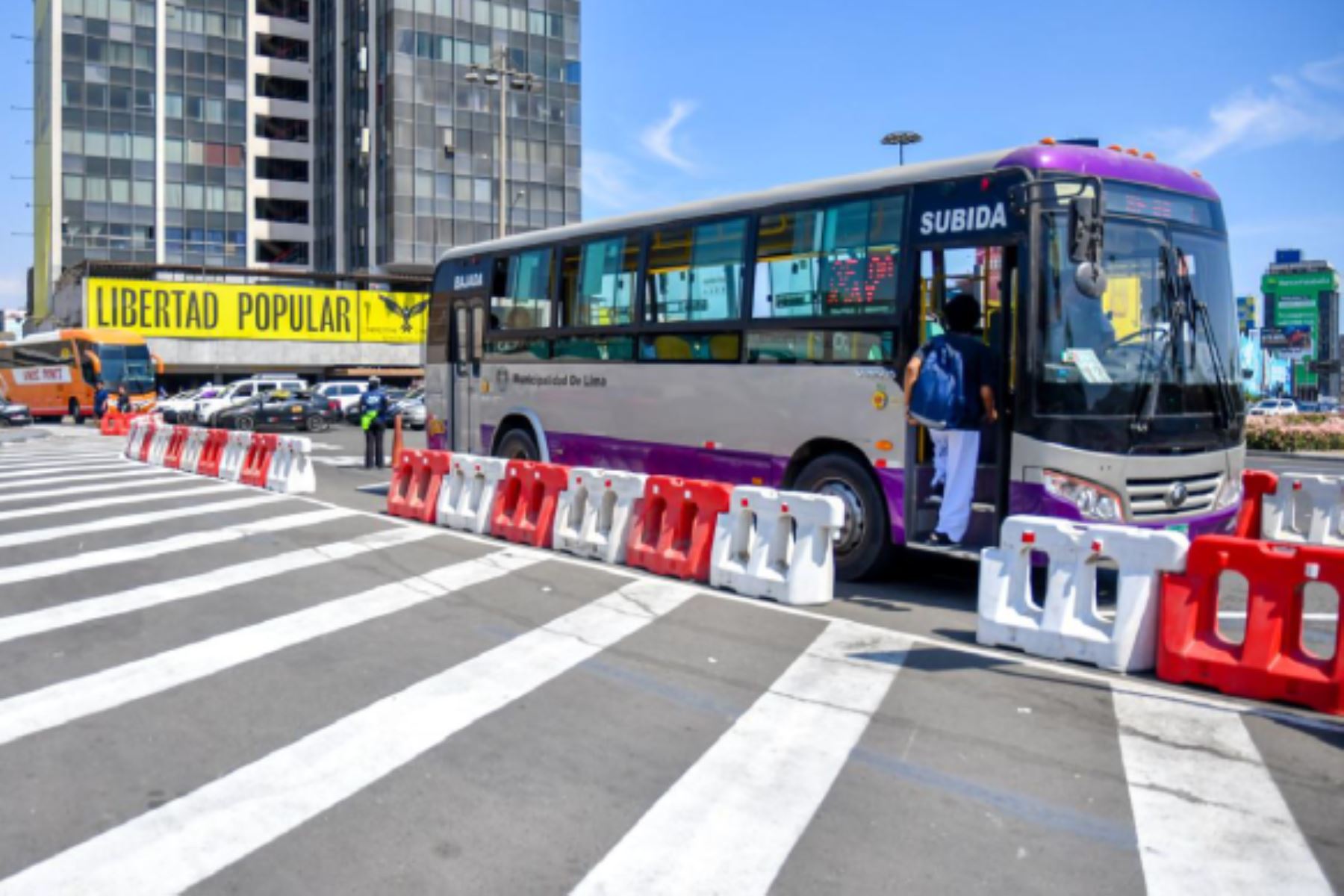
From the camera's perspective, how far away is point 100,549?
11203 mm

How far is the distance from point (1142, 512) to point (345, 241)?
74.0m

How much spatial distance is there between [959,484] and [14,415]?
1761 inches

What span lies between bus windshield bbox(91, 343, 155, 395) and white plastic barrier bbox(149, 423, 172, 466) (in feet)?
83.8

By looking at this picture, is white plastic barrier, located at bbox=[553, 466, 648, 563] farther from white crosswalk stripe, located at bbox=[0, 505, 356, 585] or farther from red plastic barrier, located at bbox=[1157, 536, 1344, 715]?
red plastic barrier, located at bbox=[1157, 536, 1344, 715]

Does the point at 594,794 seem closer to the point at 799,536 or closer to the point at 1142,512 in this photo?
the point at 799,536

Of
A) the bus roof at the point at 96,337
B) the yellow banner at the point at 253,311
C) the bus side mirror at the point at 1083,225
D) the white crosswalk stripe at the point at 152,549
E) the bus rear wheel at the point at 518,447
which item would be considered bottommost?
the white crosswalk stripe at the point at 152,549

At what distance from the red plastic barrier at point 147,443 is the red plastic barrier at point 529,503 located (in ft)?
44.8

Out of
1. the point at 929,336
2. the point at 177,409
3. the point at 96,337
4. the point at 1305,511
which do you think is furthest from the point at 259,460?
the point at 96,337

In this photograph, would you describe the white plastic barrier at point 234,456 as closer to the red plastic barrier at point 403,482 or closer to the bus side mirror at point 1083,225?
the red plastic barrier at point 403,482

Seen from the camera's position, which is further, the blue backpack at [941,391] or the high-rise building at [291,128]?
the high-rise building at [291,128]

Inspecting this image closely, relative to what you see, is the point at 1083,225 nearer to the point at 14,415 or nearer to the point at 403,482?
the point at 403,482

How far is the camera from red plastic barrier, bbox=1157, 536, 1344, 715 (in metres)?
6.11

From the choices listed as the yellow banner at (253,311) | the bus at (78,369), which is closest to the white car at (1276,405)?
the yellow banner at (253,311)

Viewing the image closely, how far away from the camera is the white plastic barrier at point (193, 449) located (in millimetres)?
20516
